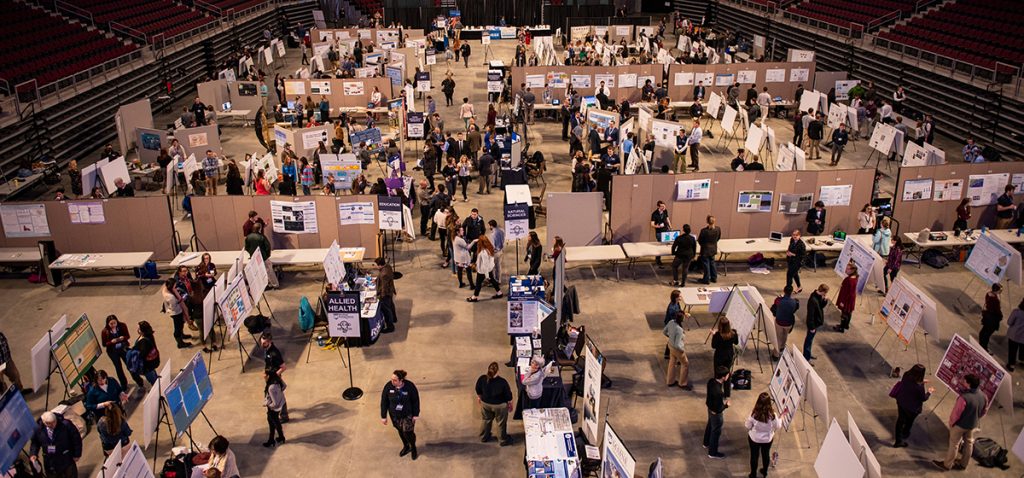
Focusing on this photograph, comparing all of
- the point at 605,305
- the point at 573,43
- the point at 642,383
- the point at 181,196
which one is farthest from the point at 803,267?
the point at 573,43

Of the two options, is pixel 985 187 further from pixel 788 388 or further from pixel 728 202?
pixel 788 388

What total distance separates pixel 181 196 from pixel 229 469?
15.2m

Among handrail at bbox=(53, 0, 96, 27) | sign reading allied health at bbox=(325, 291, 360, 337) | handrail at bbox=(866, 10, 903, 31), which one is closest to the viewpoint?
sign reading allied health at bbox=(325, 291, 360, 337)

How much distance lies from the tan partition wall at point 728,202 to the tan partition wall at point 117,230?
10.5m

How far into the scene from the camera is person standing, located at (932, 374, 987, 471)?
37.0ft

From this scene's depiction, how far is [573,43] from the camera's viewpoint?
4341 cm

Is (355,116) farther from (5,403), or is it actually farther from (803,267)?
(5,403)

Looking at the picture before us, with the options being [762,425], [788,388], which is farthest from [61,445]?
[788,388]

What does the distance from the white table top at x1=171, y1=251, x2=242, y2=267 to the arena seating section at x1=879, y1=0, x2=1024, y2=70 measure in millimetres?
25174

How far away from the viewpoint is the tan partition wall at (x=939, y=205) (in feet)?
61.7

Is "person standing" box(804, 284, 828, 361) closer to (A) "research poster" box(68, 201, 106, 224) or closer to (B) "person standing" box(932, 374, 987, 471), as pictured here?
(B) "person standing" box(932, 374, 987, 471)

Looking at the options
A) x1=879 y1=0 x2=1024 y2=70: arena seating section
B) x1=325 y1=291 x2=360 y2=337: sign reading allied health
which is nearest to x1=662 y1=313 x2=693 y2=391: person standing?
x1=325 y1=291 x2=360 y2=337: sign reading allied health

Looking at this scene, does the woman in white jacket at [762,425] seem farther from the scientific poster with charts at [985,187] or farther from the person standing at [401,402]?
the scientific poster with charts at [985,187]

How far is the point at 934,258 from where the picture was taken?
18469 millimetres
